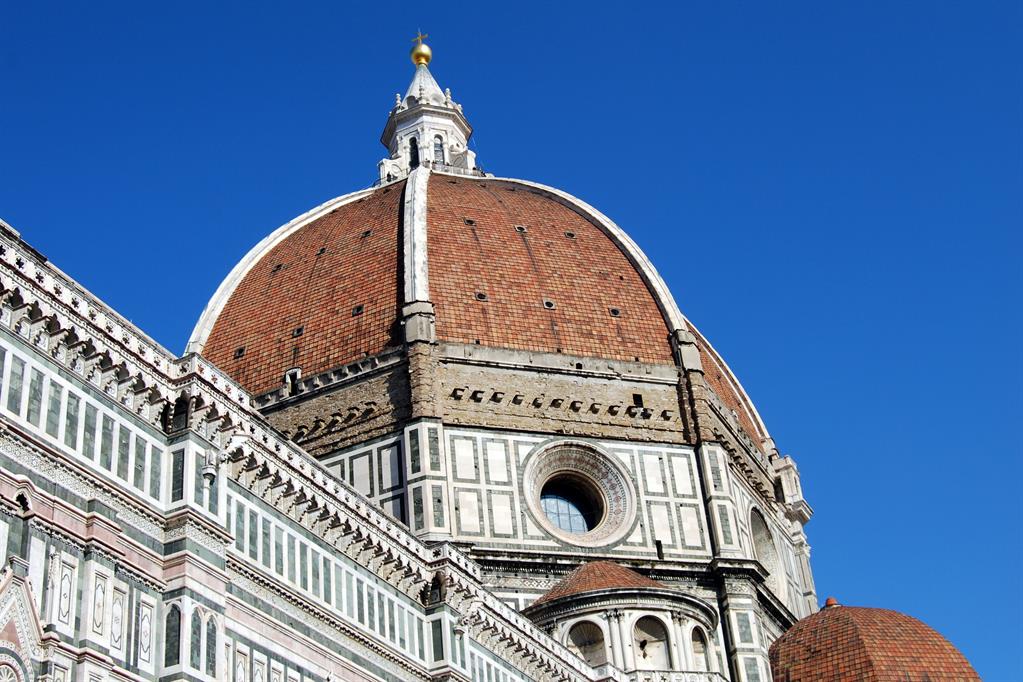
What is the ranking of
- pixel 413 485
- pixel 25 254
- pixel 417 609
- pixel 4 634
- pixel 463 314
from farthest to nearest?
1. pixel 463 314
2. pixel 413 485
3. pixel 417 609
4. pixel 25 254
5. pixel 4 634

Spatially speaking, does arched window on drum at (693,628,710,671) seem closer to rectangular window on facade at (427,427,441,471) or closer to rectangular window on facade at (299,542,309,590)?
rectangular window on facade at (427,427,441,471)

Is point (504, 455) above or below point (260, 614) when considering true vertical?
above

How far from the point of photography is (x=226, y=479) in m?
24.1

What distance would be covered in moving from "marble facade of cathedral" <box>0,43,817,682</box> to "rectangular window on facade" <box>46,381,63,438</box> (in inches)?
1.8

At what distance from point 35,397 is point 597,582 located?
1891cm

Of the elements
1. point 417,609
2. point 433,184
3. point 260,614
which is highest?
point 433,184

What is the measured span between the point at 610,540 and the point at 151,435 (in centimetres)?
1996

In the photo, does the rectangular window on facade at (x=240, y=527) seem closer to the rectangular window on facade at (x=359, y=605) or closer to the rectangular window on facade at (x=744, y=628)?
the rectangular window on facade at (x=359, y=605)

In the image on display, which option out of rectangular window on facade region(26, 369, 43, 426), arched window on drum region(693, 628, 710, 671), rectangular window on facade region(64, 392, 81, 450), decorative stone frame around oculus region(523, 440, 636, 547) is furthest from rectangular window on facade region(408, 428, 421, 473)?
rectangular window on facade region(26, 369, 43, 426)

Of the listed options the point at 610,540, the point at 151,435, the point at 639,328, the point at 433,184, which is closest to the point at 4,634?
the point at 151,435

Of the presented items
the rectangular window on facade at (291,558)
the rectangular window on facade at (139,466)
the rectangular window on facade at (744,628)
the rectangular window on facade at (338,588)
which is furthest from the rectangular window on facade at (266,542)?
the rectangular window on facade at (744,628)

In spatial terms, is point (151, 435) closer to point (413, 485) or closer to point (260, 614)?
point (260, 614)

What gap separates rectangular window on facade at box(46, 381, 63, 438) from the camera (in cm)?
2070

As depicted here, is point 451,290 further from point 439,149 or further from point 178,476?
point 178,476
